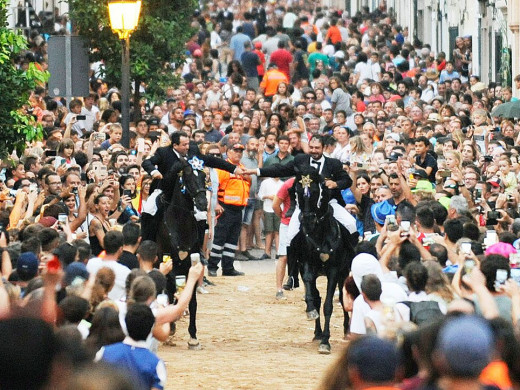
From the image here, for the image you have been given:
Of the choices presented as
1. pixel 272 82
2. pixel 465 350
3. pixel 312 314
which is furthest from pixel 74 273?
pixel 272 82

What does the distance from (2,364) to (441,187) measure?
12.8 metres

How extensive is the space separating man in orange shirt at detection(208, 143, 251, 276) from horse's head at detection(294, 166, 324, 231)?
5.09 m

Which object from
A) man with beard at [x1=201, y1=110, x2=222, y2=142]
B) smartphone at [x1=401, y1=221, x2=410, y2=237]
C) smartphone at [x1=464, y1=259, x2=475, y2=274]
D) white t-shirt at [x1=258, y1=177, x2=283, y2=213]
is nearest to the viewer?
smartphone at [x1=464, y1=259, x2=475, y2=274]

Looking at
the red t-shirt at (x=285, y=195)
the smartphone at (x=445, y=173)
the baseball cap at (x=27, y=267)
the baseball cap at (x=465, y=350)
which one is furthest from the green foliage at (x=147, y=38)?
the baseball cap at (x=465, y=350)

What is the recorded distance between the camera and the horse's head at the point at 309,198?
14.8 meters

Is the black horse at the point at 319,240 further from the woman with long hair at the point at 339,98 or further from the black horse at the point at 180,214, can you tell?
the woman with long hair at the point at 339,98

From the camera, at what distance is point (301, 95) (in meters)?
30.5

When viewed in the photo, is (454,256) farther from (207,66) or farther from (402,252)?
(207,66)

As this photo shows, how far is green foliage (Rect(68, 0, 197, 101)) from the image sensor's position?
938 inches

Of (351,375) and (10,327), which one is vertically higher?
(10,327)

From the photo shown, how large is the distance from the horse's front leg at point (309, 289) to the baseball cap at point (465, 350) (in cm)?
890

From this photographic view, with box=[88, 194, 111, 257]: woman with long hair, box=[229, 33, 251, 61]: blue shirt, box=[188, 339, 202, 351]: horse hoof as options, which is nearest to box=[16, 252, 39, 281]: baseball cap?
box=[88, 194, 111, 257]: woman with long hair

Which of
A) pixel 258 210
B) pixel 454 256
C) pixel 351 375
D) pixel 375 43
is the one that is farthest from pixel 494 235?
pixel 375 43

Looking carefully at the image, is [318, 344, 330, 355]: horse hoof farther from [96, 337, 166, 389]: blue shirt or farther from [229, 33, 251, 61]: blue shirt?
[229, 33, 251, 61]: blue shirt
